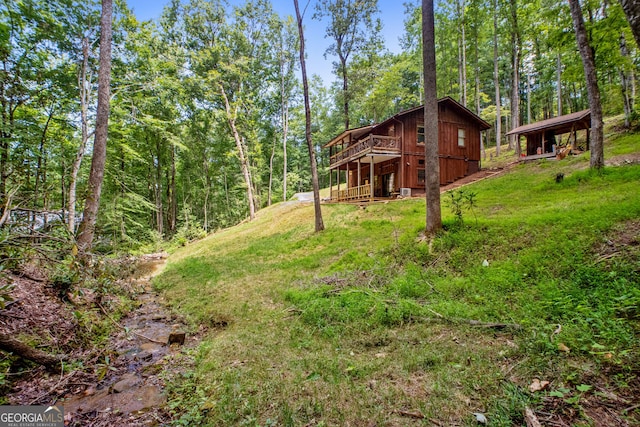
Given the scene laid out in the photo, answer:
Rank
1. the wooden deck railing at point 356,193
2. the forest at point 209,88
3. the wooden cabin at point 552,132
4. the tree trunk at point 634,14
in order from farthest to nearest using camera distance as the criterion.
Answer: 1. the wooden deck railing at point 356,193
2. the wooden cabin at point 552,132
3. the forest at point 209,88
4. the tree trunk at point 634,14

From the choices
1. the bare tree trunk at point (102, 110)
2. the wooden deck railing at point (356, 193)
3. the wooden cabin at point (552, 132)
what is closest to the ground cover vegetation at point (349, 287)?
the bare tree trunk at point (102, 110)

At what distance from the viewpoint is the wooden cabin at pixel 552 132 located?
52.4 feet

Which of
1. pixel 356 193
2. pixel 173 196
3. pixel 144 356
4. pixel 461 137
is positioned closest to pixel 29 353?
pixel 144 356

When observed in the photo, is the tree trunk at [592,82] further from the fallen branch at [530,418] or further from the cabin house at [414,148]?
the fallen branch at [530,418]

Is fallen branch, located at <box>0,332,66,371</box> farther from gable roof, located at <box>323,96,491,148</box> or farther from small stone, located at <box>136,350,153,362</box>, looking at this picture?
gable roof, located at <box>323,96,491,148</box>

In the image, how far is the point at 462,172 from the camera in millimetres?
19375

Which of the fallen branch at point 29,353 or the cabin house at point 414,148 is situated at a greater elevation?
the cabin house at point 414,148

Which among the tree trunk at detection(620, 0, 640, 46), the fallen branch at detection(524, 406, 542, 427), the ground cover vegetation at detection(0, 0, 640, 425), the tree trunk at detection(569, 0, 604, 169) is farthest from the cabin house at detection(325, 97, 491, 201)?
the fallen branch at detection(524, 406, 542, 427)

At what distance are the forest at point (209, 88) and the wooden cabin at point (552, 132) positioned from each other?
1998 millimetres

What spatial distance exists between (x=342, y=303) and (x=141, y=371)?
3.66m

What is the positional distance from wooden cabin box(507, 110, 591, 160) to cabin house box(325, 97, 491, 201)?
3139 millimetres

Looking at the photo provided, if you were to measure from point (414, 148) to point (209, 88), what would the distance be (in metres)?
16.8

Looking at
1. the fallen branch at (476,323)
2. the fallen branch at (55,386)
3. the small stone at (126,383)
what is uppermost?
the fallen branch at (476,323)

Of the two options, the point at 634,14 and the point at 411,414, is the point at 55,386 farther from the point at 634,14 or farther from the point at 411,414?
the point at 634,14
